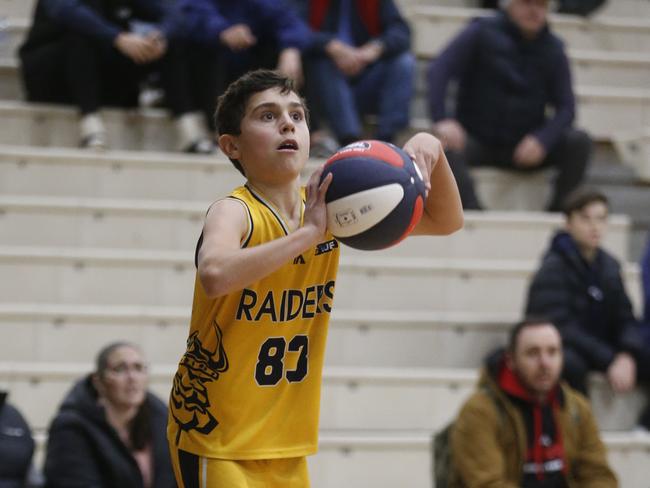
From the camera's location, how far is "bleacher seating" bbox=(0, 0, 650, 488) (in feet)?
19.7

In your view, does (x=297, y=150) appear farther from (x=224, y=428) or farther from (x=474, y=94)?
(x=474, y=94)

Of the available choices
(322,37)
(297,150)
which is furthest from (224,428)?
(322,37)

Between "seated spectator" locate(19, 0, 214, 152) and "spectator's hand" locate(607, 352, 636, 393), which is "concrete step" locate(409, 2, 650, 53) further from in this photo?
"spectator's hand" locate(607, 352, 636, 393)

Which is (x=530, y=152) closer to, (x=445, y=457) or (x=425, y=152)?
(x=445, y=457)

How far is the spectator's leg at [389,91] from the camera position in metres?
7.34

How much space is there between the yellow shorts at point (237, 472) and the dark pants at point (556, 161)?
3869 millimetres

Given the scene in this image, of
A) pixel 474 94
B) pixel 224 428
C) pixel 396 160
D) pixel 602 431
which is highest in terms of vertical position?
pixel 474 94

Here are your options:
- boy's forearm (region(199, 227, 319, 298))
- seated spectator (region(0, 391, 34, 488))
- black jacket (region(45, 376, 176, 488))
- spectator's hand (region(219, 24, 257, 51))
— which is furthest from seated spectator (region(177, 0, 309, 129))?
boy's forearm (region(199, 227, 319, 298))

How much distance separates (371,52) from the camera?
7.38m

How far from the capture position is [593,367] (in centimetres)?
617

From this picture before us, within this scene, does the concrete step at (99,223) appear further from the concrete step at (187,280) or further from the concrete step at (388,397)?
the concrete step at (388,397)

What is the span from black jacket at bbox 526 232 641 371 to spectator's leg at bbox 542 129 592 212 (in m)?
0.95

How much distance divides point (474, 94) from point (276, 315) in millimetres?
4432

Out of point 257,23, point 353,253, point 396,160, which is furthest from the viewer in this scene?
point 257,23
